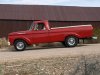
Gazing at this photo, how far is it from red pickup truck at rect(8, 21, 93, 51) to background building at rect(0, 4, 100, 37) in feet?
51.5

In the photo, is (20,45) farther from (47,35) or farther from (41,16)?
(41,16)

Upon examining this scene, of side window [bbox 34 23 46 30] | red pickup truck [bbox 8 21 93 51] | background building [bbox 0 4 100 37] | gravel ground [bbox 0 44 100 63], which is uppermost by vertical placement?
background building [bbox 0 4 100 37]

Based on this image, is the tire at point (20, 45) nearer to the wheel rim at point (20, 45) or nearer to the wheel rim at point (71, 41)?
the wheel rim at point (20, 45)

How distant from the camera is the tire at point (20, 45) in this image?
76.5 ft

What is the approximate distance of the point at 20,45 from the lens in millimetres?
23344

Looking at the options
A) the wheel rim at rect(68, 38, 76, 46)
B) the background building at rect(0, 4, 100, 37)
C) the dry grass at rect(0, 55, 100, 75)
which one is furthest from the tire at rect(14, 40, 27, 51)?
the background building at rect(0, 4, 100, 37)

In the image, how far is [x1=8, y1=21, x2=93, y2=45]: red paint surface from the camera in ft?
77.0

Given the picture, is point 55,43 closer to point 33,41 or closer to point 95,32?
point 33,41

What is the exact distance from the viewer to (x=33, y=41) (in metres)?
23.6

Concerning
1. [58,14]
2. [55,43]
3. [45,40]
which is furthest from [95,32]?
[58,14]

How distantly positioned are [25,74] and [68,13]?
29186mm

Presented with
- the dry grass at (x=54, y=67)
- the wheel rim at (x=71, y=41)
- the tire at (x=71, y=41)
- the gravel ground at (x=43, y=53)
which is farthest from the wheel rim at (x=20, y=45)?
the dry grass at (x=54, y=67)

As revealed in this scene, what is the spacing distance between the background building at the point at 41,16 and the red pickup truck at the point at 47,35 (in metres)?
15.7

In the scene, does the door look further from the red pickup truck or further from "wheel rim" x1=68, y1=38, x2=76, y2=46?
"wheel rim" x1=68, y1=38, x2=76, y2=46
